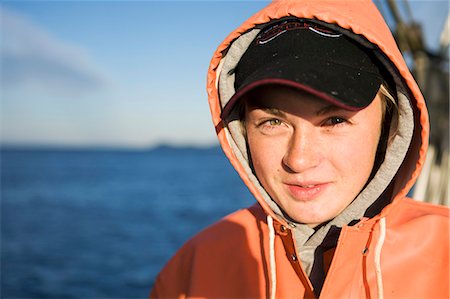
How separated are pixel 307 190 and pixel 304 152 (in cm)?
17

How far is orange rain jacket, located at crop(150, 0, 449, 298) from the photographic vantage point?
1.96m

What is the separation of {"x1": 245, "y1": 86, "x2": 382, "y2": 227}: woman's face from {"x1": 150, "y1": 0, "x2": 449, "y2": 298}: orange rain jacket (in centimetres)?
12

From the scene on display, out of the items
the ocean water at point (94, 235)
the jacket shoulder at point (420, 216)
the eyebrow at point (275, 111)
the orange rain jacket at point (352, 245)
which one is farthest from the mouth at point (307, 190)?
the ocean water at point (94, 235)

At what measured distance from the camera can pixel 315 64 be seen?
188 cm

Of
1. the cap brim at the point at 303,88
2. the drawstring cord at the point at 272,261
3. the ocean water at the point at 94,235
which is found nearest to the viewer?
the cap brim at the point at 303,88

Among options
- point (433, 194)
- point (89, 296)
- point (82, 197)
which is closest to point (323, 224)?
point (433, 194)

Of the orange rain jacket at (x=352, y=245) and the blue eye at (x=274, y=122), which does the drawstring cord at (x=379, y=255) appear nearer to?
the orange rain jacket at (x=352, y=245)

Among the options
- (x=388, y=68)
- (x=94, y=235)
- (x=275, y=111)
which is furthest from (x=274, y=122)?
(x=94, y=235)

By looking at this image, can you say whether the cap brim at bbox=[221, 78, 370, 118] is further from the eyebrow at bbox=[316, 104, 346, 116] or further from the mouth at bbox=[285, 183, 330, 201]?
the mouth at bbox=[285, 183, 330, 201]

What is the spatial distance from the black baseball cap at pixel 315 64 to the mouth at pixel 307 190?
0.35 meters

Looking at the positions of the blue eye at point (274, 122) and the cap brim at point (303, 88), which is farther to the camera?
the blue eye at point (274, 122)

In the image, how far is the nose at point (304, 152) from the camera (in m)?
1.91

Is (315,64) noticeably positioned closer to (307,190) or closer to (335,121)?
(335,121)

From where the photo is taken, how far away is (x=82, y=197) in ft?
156
